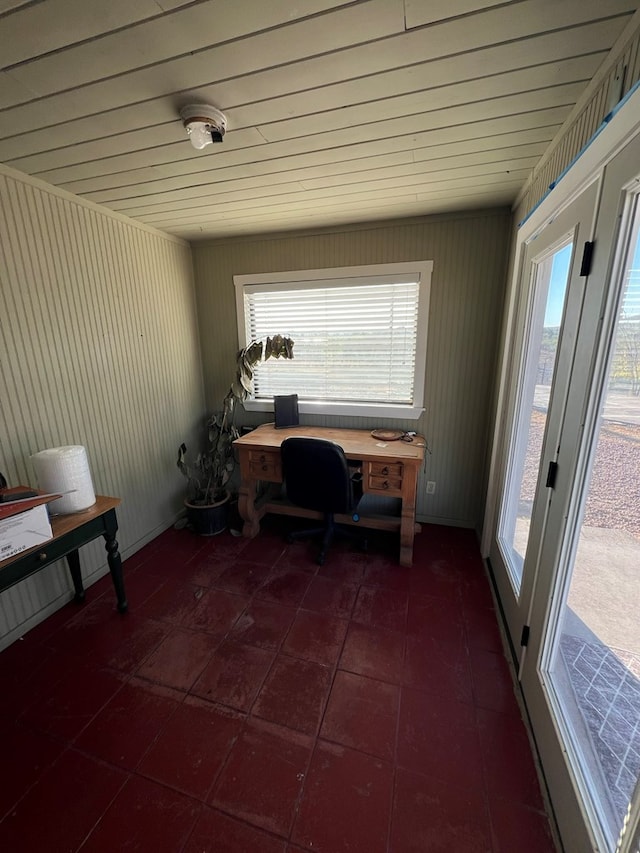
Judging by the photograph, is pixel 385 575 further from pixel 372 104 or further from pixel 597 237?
pixel 372 104

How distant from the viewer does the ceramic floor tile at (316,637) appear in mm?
1652

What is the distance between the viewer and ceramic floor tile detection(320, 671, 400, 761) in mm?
1278

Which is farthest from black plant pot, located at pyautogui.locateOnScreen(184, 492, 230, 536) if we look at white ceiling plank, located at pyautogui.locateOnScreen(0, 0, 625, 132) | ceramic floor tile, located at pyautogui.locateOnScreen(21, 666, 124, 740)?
white ceiling plank, located at pyautogui.locateOnScreen(0, 0, 625, 132)

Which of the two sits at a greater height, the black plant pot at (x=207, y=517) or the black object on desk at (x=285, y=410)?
the black object on desk at (x=285, y=410)

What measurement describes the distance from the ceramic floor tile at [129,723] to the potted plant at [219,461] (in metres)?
A: 1.26

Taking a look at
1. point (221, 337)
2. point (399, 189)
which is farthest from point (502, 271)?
point (221, 337)

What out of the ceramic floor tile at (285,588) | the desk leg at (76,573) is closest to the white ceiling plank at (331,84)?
the desk leg at (76,573)

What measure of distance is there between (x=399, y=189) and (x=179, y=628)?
9.11 ft

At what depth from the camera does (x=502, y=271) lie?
2.29m

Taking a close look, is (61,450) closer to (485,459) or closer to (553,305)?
(553,305)

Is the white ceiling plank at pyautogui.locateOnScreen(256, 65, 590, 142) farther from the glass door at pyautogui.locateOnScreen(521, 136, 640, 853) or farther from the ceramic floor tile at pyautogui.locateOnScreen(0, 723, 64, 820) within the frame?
the ceramic floor tile at pyautogui.locateOnScreen(0, 723, 64, 820)

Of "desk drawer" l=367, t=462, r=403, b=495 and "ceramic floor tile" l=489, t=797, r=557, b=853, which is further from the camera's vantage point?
"desk drawer" l=367, t=462, r=403, b=495

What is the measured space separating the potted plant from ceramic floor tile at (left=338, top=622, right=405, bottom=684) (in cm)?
143

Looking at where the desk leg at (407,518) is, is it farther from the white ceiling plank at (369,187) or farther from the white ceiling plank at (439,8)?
the white ceiling plank at (439,8)
